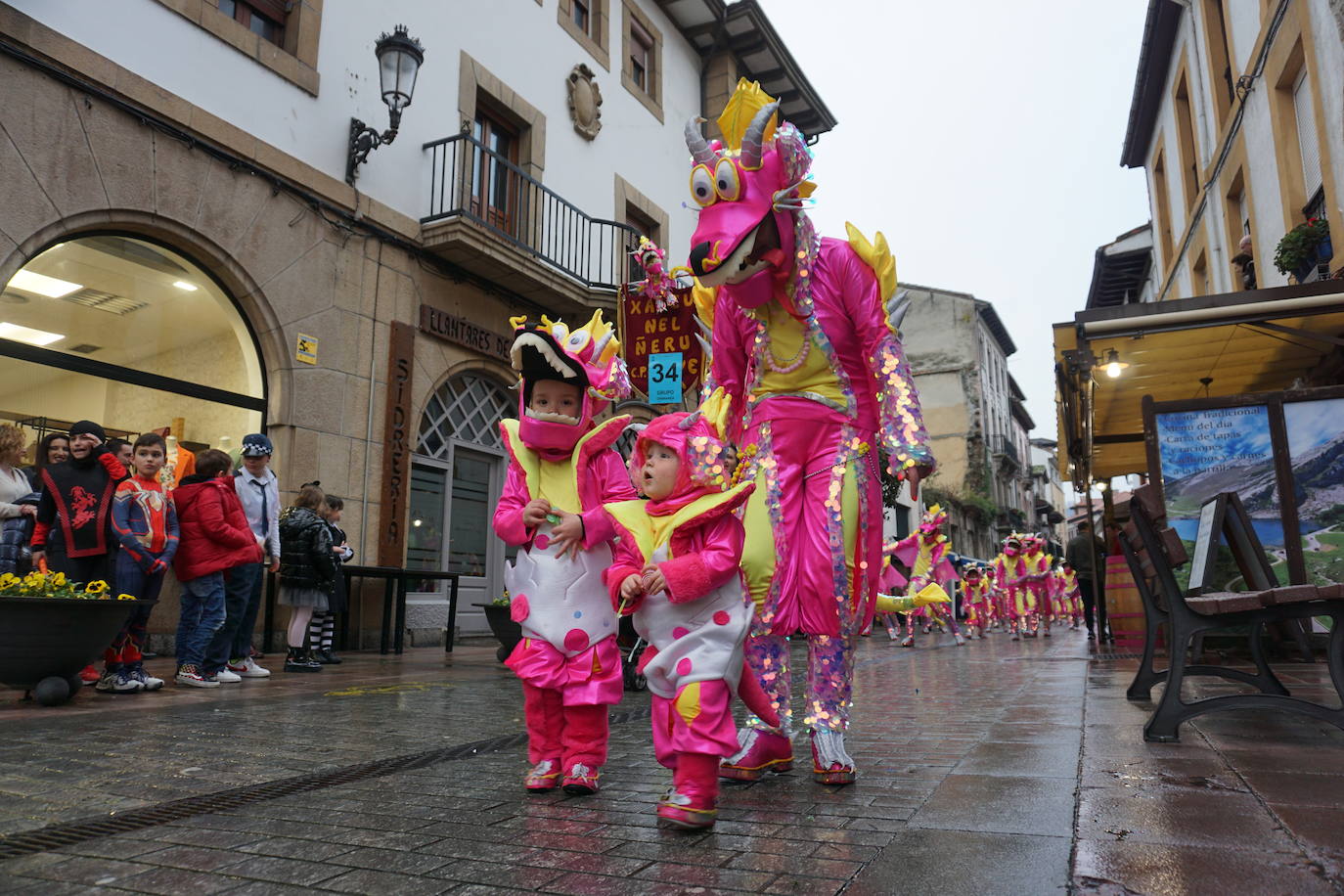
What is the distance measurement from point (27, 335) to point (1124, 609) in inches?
449

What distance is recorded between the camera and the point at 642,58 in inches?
710

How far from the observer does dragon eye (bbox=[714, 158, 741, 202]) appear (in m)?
3.29

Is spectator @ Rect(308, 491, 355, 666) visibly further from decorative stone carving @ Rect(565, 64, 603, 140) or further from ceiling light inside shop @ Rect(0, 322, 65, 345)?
decorative stone carving @ Rect(565, 64, 603, 140)

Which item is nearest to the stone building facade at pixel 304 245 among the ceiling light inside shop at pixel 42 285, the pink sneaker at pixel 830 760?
the ceiling light inside shop at pixel 42 285

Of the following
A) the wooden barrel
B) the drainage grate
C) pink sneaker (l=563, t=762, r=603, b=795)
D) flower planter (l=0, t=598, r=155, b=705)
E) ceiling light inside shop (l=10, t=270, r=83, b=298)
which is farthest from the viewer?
the wooden barrel

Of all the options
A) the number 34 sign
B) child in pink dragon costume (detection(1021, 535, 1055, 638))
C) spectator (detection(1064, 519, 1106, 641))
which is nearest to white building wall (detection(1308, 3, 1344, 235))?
spectator (detection(1064, 519, 1106, 641))

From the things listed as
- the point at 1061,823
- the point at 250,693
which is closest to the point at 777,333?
the point at 1061,823

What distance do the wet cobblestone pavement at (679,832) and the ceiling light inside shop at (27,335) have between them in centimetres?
459

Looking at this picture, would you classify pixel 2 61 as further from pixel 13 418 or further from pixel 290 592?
pixel 290 592

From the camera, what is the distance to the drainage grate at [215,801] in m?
2.37

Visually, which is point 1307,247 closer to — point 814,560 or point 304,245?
point 814,560

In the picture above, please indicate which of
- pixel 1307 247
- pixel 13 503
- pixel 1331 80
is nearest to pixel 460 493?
pixel 13 503

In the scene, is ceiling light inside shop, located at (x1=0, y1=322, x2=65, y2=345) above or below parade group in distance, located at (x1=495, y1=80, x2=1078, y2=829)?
above

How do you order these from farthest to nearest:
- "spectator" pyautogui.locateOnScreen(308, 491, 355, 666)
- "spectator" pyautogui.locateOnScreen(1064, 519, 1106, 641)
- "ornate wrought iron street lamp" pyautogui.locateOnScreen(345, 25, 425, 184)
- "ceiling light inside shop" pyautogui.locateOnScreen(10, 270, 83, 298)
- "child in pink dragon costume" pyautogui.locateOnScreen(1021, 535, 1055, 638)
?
1. "child in pink dragon costume" pyautogui.locateOnScreen(1021, 535, 1055, 638)
2. "spectator" pyautogui.locateOnScreen(1064, 519, 1106, 641)
3. "ornate wrought iron street lamp" pyautogui.locateOnScreen(345, 25, 425, 184)
4. "spectator" pyautogui.locateOnScreen(308, 491, 355, 666)
5. "ceiling light inside shop" pyautogui.locateOnScreen(10, 270, 83, 298)
